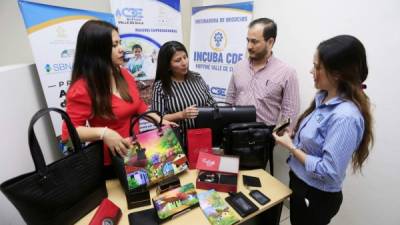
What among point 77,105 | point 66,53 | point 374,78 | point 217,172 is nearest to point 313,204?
point 217,172

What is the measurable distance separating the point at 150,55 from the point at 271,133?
1.97m

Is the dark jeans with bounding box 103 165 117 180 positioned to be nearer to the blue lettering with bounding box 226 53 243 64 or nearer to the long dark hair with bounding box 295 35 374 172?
the long dark hair with bounding box 295 35 374 172

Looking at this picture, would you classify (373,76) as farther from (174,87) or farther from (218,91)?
(218,91)

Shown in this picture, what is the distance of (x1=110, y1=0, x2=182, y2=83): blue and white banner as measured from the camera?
2402 mm

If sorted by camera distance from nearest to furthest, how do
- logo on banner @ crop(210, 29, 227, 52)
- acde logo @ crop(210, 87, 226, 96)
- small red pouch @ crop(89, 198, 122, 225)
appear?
1. small red pouch @ crop(89, 198, 122, 225)
2. logo on banner @ crop(210, 29, 227, 52)
3. acde logo @ crop(210, 87, 226, 96)

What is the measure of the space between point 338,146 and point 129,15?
2440 mm

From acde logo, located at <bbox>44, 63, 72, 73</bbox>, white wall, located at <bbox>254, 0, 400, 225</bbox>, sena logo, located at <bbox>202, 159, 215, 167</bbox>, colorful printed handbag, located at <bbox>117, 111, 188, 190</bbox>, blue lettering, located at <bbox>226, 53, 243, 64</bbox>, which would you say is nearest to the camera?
colorful printed handbag, located at <bbox>117, 111, 188, 190</bbox>

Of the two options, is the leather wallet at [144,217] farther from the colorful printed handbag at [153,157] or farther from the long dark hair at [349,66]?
the long dark hair at [349,66]

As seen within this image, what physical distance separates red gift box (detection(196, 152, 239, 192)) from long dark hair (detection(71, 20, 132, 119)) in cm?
57

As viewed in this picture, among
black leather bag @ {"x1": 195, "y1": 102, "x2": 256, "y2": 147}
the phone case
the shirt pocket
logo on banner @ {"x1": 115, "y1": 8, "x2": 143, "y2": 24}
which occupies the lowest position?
the phone case

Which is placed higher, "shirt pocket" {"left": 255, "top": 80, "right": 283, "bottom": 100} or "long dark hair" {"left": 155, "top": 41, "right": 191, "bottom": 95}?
"long dark hair" {"left": 155, "top": 41, "right": 191, "bottom": 95}

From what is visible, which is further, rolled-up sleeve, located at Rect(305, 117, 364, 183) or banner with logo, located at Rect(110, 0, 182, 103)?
banner with logo, located at Rect(110, 0, 182, 103)

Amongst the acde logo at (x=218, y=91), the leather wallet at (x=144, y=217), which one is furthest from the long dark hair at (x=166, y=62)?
the acde logo at (x=218, y=91)

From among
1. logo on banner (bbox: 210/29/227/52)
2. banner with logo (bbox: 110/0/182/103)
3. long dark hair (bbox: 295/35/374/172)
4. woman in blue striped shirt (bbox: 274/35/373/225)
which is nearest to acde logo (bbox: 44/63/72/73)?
banner with logo (bbox: 110/0/182/103)
